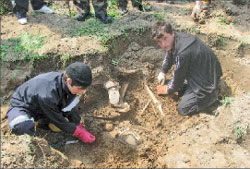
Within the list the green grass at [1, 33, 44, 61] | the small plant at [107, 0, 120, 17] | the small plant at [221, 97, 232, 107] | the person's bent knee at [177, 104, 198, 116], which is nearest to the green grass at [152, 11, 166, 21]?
the small plant at [107, 0, 120, 17]

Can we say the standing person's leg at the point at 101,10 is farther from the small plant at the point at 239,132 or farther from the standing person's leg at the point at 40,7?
the small plant at the point at 239,132

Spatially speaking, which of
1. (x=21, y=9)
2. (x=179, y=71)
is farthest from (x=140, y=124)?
(x=21, y=9)

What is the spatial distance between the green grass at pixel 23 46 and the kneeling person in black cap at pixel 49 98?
1409 millimetres

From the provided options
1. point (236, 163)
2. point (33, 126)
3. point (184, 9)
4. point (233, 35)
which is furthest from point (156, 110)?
point (184, 9)

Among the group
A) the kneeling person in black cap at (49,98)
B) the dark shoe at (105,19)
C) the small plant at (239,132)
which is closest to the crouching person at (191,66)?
the small plant at (239,132)

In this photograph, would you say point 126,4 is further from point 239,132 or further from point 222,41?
point 239,132

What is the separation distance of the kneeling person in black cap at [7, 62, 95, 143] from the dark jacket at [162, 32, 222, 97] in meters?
1.76

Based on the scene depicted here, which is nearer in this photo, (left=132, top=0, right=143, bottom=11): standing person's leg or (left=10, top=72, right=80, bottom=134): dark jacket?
(left=10, top=72, right=80, bottom=134): dark jacket

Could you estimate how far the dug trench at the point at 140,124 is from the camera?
3.57 metres

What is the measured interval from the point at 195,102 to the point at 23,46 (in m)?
3.65

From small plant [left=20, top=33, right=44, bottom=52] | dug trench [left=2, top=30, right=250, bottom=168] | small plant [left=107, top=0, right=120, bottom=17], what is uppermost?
small plant [left=107, top=0, right=120, bottom=17]

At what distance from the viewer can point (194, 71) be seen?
4.17 m

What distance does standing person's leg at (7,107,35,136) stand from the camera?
3.23m

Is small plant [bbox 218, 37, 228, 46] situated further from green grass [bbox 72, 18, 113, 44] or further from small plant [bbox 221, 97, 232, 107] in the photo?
green grass [bbox 72, 18, 113, 44]
